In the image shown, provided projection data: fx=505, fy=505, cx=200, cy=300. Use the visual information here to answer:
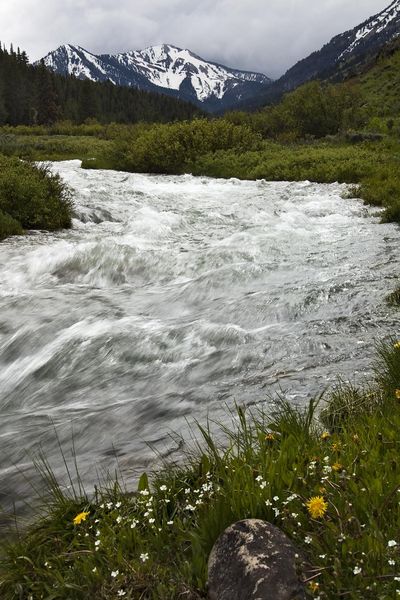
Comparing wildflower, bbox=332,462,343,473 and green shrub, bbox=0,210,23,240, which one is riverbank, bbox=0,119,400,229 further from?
wildflower, bbox=332,462,343,473

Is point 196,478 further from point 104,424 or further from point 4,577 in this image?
point 104,424

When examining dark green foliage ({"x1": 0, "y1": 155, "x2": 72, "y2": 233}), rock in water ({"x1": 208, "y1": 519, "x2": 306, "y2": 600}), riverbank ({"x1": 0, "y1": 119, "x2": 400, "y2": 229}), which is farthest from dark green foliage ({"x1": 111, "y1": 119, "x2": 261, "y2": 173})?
rock in water ({"x1": 208, "y1": 519, "x2": 306, "y2": 600})

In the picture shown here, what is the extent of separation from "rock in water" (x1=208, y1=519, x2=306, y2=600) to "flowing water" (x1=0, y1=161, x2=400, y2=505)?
1.63 meters

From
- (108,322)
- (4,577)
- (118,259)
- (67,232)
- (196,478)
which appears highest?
(67,232)

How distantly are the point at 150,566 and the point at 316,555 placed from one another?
0.79 metres

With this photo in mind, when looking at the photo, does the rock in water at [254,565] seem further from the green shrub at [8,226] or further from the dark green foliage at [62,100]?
the dark green foliage at [62,100]

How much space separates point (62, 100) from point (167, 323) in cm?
11321

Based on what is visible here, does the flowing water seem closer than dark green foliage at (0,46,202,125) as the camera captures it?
Yes

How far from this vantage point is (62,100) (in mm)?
108000

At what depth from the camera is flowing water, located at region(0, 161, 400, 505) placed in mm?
4859

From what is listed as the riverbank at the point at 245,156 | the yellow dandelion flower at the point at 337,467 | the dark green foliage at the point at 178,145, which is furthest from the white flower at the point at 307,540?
the dark green foliage at the point at 178,145

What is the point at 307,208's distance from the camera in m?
15.4

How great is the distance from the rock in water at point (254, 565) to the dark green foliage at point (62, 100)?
95.7 meters

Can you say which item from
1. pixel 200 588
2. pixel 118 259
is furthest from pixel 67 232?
pixel 200 588
